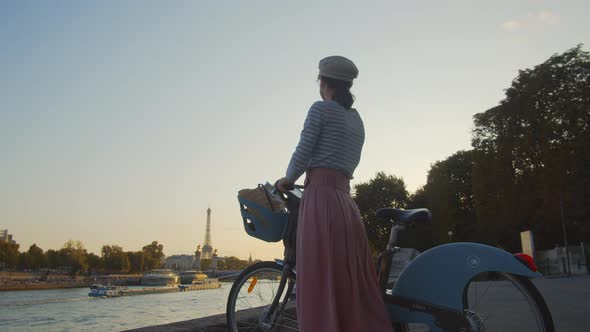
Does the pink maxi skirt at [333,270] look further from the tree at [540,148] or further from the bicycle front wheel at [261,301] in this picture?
the tree at [540,148]

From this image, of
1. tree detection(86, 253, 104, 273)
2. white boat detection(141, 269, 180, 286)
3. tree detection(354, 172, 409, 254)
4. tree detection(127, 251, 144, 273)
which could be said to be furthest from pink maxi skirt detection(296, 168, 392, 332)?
tree detection(127, 251, 144, 273)

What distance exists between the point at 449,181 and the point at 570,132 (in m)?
21.9

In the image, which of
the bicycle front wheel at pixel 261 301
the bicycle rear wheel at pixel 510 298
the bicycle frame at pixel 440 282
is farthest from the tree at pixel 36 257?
the bicycle rear wheel at pixel 510 298

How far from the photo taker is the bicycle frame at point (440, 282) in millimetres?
2684

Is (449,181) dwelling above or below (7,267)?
above

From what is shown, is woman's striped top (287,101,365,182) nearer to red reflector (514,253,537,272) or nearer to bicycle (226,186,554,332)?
bicycle (226,186,554,332)

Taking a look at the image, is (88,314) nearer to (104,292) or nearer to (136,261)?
(104,292)

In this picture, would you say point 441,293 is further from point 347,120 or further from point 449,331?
point 347,120

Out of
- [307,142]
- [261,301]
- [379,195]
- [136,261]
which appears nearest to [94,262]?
[136,261]

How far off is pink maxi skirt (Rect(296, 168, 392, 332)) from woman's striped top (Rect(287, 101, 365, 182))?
0.43ft

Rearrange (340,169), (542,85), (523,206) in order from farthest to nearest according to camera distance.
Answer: (523,206), (542,85), (340,169)

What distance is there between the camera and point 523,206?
88.0ft

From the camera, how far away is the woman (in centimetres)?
263

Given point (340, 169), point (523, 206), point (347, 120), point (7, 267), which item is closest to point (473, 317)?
point (340, 169)
